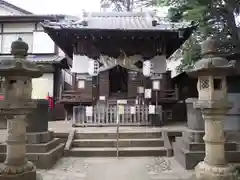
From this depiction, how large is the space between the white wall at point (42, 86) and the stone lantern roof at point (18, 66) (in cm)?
1257

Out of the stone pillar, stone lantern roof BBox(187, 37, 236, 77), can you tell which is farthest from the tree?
the stone pillar

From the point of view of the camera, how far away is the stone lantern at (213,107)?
5.11 m

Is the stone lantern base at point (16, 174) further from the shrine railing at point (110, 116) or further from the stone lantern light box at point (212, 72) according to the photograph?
the shrine railing at point (110, 116)

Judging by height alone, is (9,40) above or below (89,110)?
above

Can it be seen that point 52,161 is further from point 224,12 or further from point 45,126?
point 224,12

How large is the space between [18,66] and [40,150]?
3.14m

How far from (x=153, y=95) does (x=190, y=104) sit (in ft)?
18.7

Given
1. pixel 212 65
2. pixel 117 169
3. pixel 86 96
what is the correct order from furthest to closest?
pixel 86 96, pixel 117 169, pixel 212 65

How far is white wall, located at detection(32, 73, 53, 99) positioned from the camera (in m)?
17.7

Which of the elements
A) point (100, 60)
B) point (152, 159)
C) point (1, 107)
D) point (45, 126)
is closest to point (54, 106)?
point (100, 60)

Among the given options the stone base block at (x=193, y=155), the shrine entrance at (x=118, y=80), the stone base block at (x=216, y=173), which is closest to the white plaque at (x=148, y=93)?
the shrine entrance at (x=118, y=80)

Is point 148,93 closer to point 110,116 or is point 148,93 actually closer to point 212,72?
point 110,116

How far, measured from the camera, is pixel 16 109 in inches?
200

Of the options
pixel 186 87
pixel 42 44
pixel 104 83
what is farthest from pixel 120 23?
pixel 42 44
